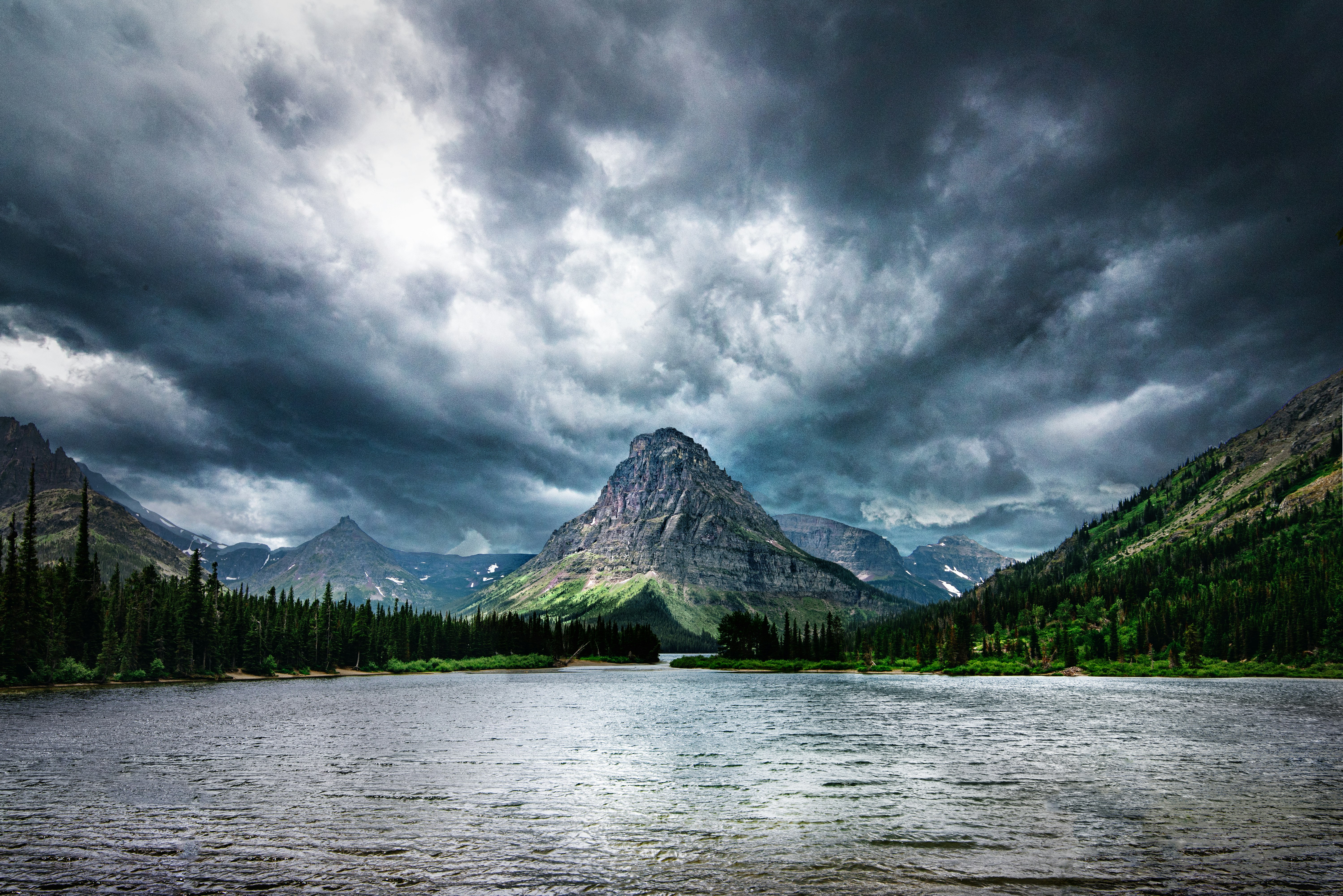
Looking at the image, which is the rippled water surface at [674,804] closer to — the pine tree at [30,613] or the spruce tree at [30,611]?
the pine tree at [30,613]

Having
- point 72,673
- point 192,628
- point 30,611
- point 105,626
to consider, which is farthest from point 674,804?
point 192,628

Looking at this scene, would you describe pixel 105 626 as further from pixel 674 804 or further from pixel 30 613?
pixel 674 804

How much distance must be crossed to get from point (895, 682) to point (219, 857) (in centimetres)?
16785

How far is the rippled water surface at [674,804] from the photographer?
23188mm

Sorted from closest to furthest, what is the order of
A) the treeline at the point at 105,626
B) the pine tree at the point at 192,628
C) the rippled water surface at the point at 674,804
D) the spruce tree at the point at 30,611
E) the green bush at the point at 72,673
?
the rippled water surface at the point at 674,804
the spruce tree at the point at 30,611
the treeline at the point at 105,626
the green bush at the point at 72,673
the pine tree at the point at 192,628

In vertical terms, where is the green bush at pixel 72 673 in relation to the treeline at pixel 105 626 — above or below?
below

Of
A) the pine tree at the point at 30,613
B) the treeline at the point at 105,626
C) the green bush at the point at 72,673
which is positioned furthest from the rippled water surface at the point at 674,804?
the green bush at the point at 72,673

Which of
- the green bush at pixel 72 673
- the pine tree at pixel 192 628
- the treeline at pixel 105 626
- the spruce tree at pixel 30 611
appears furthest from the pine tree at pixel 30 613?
the pine tree at pixel 192 628

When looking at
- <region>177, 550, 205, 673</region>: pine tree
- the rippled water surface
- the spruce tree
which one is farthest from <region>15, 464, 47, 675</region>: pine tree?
the rippled water surface

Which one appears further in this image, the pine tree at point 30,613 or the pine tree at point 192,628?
the pine tree at point 192,628

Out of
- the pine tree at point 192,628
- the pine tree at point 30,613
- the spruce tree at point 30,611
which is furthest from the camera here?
the pine tree at point 192,628

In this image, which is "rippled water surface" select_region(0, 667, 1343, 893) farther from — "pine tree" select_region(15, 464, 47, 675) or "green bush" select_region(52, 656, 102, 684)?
"green bush" select_region(52, 656, 102, 684)

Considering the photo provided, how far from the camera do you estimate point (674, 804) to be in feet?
118

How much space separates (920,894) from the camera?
21.0 metres
